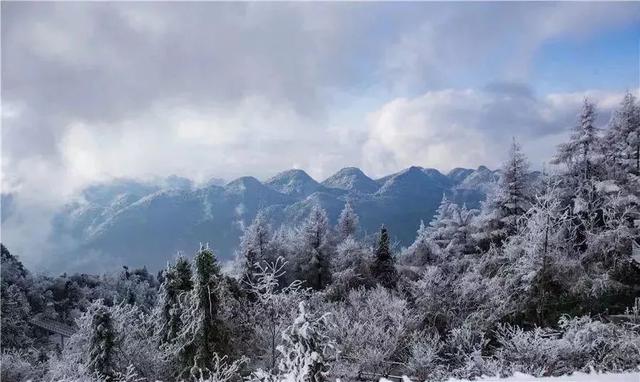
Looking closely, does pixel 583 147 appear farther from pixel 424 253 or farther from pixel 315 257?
pixel 315 257

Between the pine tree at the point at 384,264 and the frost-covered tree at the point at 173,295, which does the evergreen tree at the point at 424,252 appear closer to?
the pine tree at the point at 384,264

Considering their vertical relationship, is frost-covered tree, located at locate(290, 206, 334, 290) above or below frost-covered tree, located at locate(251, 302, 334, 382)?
below

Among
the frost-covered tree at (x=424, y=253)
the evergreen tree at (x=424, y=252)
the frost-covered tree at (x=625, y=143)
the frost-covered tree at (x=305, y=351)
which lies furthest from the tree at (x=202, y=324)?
the frost-covered tree at (x=625, y=143)

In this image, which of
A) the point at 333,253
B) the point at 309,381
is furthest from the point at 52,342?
the point at 309,381

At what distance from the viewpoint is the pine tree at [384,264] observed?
36.8 meters

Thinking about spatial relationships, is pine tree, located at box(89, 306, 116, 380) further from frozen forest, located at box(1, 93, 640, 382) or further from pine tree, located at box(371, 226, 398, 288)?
pine tree, located at box(371, 226, 398, 288)

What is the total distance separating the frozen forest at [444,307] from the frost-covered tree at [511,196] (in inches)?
4.0

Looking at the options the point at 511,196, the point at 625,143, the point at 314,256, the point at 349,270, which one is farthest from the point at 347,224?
the point at 625,143

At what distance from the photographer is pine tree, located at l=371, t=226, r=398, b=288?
3684 cm

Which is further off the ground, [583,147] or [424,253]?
[583,147]

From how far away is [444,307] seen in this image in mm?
28688

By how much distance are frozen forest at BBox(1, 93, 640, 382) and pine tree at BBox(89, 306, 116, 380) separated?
0.04 meters

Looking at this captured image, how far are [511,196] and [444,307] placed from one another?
33.0 feet

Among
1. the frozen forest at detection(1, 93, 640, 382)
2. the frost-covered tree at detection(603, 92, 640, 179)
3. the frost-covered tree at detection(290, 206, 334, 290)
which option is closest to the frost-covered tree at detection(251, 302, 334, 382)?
the frozen forest at detection(1, 93, 640, 382)
